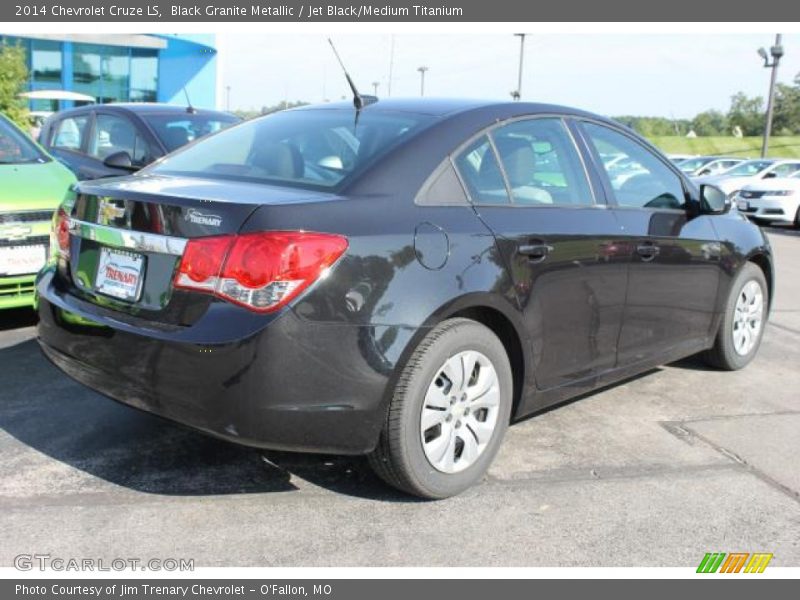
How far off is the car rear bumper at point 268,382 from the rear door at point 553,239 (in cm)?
87

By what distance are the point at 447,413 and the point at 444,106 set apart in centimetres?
140

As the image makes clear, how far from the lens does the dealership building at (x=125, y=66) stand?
34.5 m

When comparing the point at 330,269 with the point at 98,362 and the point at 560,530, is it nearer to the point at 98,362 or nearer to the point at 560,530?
the point at 98,362

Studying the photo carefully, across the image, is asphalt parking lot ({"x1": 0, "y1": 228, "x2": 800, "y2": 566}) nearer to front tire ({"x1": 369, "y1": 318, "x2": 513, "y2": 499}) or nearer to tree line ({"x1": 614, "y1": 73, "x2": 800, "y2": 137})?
front tire ({"x1": 369, "y1": 318, "x2": 513, "y2": 499})

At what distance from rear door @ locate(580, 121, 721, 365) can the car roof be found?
0.97ft

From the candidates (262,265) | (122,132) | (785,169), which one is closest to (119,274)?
(262,265)

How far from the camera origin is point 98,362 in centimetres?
307

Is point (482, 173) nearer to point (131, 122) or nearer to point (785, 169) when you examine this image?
point (131, 122)

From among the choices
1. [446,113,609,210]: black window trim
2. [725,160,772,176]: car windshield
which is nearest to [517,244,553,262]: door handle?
[446,113,609,210]: black window trim

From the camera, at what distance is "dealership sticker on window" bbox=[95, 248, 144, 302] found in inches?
117

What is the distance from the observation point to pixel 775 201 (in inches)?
670

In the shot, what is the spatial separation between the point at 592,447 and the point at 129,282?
2.25 metres

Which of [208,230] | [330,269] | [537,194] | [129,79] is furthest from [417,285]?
[129,79]

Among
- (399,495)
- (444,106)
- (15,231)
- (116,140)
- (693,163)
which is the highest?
(693,163)
